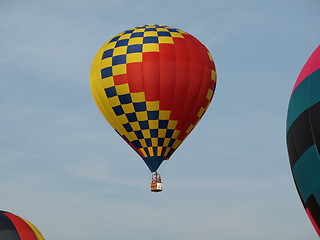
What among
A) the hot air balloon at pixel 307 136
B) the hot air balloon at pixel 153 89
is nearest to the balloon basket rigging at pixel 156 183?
the hot air balloon at pixel 153 89

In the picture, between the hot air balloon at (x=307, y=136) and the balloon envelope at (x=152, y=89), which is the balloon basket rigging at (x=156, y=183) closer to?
the balloon envelope at (x=152, y=89)

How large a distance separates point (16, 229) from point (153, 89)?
788 cm

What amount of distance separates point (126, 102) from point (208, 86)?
10.7 feet

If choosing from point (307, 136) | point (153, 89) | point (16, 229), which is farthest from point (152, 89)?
point (307, 136)

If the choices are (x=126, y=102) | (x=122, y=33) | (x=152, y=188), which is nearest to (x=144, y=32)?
(x=122, y=33)

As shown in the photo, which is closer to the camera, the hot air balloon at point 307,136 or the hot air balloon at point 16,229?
the hot air balloon at point 307,136

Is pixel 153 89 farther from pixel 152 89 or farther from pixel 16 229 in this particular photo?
pixel 16 229

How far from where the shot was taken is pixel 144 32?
30562mm

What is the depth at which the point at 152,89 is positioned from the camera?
96.1 feet

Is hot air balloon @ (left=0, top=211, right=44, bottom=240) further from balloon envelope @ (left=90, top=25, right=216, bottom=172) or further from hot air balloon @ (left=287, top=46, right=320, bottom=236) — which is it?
hot air balloon @ (left=287, top=46, right=320, bottom=236)

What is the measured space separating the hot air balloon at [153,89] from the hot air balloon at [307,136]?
12.7 meters

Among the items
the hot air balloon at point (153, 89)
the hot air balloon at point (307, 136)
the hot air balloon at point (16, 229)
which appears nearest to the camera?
the hot air balloon at point (307, 136)

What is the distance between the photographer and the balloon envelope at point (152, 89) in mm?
29391

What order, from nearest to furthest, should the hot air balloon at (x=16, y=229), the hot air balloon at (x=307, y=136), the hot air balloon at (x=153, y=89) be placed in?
the hot air balloon at (x=307, y=136), the hot air balloon at (x=16, y=229), the hot air balloon at (x=153, y=89)
